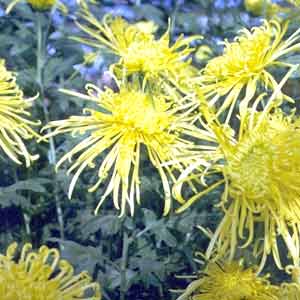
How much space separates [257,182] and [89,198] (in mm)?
467

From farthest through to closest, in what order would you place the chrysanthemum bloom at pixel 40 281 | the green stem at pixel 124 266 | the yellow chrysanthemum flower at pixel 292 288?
the green stem at pixel 124 266, the yellow chrysanthemum flower at pixel 292 288, the chrysanthemum bloom at pixel 40 281

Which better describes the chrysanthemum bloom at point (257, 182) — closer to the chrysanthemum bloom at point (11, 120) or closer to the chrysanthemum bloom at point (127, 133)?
the chrysanthemum bloom at point (127, 133)

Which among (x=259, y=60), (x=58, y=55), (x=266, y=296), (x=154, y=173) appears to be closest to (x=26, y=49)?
(x=58, y=55)

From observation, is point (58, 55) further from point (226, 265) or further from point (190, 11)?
point (226, 265)

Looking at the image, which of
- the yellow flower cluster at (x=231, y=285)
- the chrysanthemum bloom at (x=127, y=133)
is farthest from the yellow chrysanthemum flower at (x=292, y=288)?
the chrysanthemum bloom at (x=127, y=133)

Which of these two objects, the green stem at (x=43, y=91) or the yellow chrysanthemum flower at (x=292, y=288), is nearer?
the yellow chrysanthemum flower at (x=292, y=288)

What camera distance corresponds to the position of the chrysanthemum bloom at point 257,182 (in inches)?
A: 56.3

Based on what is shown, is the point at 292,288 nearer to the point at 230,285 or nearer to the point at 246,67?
the point at 230,285

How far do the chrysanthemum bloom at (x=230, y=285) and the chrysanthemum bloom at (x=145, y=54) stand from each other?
328 millimetres

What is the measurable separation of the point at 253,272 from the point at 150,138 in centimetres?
29

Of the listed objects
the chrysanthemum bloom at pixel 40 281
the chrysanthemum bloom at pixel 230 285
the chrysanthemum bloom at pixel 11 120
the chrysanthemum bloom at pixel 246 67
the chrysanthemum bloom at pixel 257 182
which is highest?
the chrysanthemum bloom at pixel 246 67

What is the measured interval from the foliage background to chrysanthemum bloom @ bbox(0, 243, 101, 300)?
4.5 inches

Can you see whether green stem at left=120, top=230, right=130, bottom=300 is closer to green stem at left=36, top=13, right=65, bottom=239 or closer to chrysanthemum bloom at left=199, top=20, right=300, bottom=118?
green stem at left=36, top=13, right=65, bottom=239

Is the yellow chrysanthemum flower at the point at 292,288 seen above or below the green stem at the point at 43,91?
below
